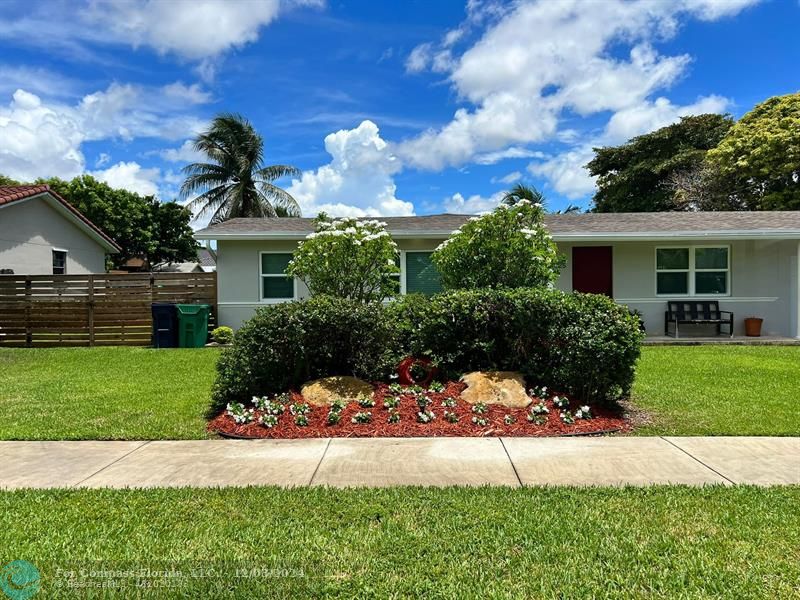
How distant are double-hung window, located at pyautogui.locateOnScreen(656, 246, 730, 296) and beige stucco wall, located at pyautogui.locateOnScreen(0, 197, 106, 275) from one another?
1861cm

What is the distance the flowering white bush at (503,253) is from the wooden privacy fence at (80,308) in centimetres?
825

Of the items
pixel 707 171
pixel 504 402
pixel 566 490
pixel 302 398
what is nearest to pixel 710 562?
pixel 566 490

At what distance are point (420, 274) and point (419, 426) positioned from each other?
28.5ft

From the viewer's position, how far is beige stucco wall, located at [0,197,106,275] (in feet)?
51.6

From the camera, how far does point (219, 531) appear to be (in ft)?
10.4

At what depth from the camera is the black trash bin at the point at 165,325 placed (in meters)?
12.6

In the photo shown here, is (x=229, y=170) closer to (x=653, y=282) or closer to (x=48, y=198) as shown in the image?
(x=48, y=198)

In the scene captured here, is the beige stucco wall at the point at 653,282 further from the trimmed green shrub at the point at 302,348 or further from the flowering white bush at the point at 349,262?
the trimmed green shrub at the point at 302,348

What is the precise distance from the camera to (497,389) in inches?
248

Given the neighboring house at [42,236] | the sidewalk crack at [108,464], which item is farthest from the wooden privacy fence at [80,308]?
the sidewalk crack at [108,464]

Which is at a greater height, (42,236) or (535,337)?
(42,236)

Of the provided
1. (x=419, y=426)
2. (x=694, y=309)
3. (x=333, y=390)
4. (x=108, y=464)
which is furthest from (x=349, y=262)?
(x=694, y=309)

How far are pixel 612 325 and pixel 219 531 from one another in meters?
4.72

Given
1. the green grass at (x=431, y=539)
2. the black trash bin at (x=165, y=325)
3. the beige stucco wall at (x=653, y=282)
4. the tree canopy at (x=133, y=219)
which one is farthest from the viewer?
the tree canopy at (x=133, y=219)
